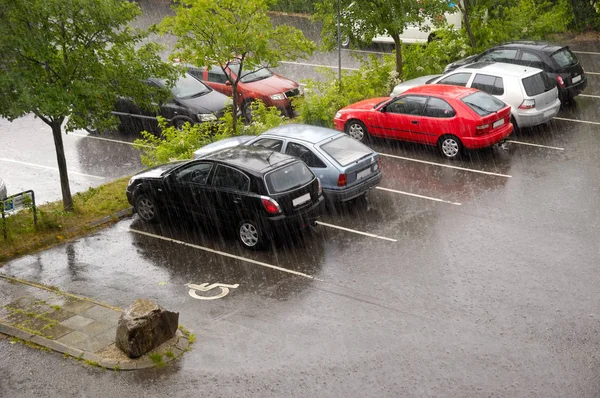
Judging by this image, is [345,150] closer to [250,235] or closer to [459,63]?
[250,235]

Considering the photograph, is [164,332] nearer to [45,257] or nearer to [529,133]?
[45,257]

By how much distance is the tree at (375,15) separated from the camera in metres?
22.1

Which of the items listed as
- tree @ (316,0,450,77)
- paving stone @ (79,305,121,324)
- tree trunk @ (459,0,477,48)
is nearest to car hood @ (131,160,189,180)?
paving stone @ (79,305,121,324)

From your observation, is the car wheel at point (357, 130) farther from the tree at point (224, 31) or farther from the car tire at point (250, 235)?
the car tire at point (250, 235)

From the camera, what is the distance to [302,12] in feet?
121

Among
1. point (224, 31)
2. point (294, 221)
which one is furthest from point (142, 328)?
point (224, 31)

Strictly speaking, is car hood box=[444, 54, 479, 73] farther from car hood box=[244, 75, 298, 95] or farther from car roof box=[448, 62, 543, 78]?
car hood box=[244, 75, 298, 95]

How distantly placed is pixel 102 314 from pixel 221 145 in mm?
6303

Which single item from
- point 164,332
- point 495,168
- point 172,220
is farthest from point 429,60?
point 164,332

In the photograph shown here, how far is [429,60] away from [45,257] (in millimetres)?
13842

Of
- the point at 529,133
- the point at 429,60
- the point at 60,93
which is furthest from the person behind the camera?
the point at 429,60

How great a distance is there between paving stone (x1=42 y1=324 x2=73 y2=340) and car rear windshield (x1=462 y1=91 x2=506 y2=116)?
10676mm

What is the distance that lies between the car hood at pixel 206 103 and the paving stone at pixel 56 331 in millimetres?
10484

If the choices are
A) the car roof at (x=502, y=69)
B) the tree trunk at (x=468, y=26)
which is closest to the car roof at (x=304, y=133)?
the car roof at (x=502, y=69)
